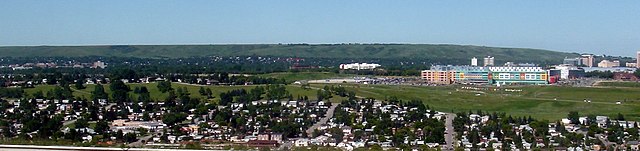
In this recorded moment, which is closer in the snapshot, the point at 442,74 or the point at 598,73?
the point at 442,74

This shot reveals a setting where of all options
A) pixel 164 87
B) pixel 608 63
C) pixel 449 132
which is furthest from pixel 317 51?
pixel 449 132

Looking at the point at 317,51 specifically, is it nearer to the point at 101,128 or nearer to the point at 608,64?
the point at 608,64

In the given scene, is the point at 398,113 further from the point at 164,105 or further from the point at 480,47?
the point at 480,47

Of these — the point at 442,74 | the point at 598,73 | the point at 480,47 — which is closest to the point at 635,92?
the point at 442,74

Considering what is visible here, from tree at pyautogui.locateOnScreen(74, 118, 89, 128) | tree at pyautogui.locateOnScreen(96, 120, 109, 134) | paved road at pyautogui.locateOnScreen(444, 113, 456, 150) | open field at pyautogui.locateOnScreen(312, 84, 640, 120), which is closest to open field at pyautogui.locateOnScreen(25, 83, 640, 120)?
open field at pyautogui.locateOnScreen(312, 84, 640, 120)

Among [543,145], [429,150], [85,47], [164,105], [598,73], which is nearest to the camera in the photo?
[429,150]

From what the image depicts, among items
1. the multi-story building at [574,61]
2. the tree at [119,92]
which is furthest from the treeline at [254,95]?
the multi-story building at [574,61]

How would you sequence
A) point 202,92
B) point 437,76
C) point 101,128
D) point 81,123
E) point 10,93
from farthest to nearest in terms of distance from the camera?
1. point 437,76
2. point 202,92
3. point 10,93
4. point 81,123
5. point 101,128
